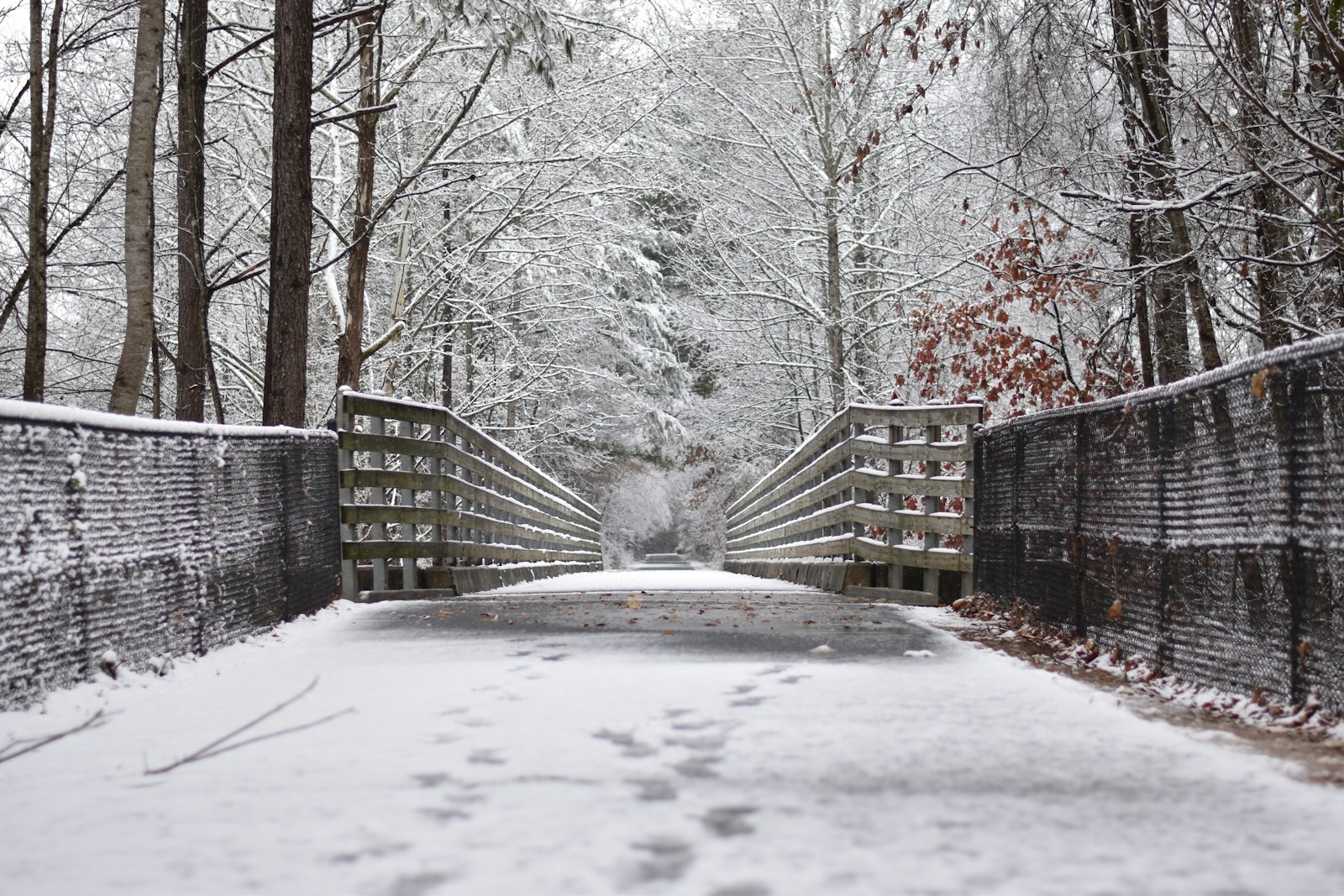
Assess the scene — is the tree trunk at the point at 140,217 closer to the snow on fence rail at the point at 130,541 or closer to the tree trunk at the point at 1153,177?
the snow on fence rail at the point at 130,541

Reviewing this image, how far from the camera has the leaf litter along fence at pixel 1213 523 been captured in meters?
3.62

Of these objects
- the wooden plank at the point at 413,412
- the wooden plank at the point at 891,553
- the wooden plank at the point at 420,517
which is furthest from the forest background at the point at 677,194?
the wooden plank at the point at 891,553

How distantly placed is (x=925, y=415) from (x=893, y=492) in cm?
72

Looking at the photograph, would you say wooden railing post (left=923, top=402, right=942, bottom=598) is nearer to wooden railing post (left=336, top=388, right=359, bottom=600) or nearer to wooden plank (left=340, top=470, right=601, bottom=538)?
wooden plank (left=340, top=470, right=601, bottom=538)

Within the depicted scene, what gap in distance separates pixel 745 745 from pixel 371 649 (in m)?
2.74

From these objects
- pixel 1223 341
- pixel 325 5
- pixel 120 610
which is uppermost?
pixel 325 5

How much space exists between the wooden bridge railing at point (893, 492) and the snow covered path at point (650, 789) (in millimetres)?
3530

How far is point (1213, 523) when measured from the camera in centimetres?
432

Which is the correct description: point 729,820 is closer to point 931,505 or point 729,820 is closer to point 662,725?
point 662,725

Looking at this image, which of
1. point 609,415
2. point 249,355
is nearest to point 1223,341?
→ point 249,355

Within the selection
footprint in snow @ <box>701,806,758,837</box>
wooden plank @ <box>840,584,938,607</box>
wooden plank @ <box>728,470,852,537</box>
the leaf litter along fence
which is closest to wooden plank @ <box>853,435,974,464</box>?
wooden plank @ <box>728,470,852,537</box>

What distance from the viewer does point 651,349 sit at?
35.2m

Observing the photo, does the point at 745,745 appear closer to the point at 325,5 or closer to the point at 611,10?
the point at 611,10

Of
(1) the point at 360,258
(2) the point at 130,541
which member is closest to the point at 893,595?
(2) the point at 130,541
